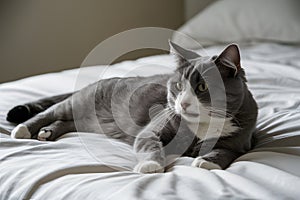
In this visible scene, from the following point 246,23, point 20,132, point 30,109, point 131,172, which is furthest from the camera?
point 246,23

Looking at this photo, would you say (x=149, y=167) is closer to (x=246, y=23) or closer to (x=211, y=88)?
(x=211, y=88)

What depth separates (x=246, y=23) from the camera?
8.13ft

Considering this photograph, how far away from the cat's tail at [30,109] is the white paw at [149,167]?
1.61ft

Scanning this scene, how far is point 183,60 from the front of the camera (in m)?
1.18

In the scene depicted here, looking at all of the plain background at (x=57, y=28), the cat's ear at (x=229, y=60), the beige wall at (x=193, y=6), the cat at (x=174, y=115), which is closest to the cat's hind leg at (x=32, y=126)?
the cat at (x=174, y=115)

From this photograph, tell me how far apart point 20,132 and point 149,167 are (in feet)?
1.37

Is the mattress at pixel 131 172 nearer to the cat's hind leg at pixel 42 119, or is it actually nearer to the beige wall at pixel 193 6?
the cat's hind leg at pixel 42 119

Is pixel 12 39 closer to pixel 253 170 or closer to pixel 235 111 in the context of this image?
pixel 235 111

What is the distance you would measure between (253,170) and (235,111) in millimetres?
203

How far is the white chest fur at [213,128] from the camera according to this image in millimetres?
1146

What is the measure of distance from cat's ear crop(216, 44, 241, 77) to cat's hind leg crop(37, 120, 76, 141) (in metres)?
0.48

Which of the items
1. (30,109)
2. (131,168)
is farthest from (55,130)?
(131,168)

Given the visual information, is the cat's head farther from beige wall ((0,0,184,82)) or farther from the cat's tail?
beige wall ((0,0,184,82))

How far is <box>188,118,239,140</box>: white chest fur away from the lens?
3.76 feet
